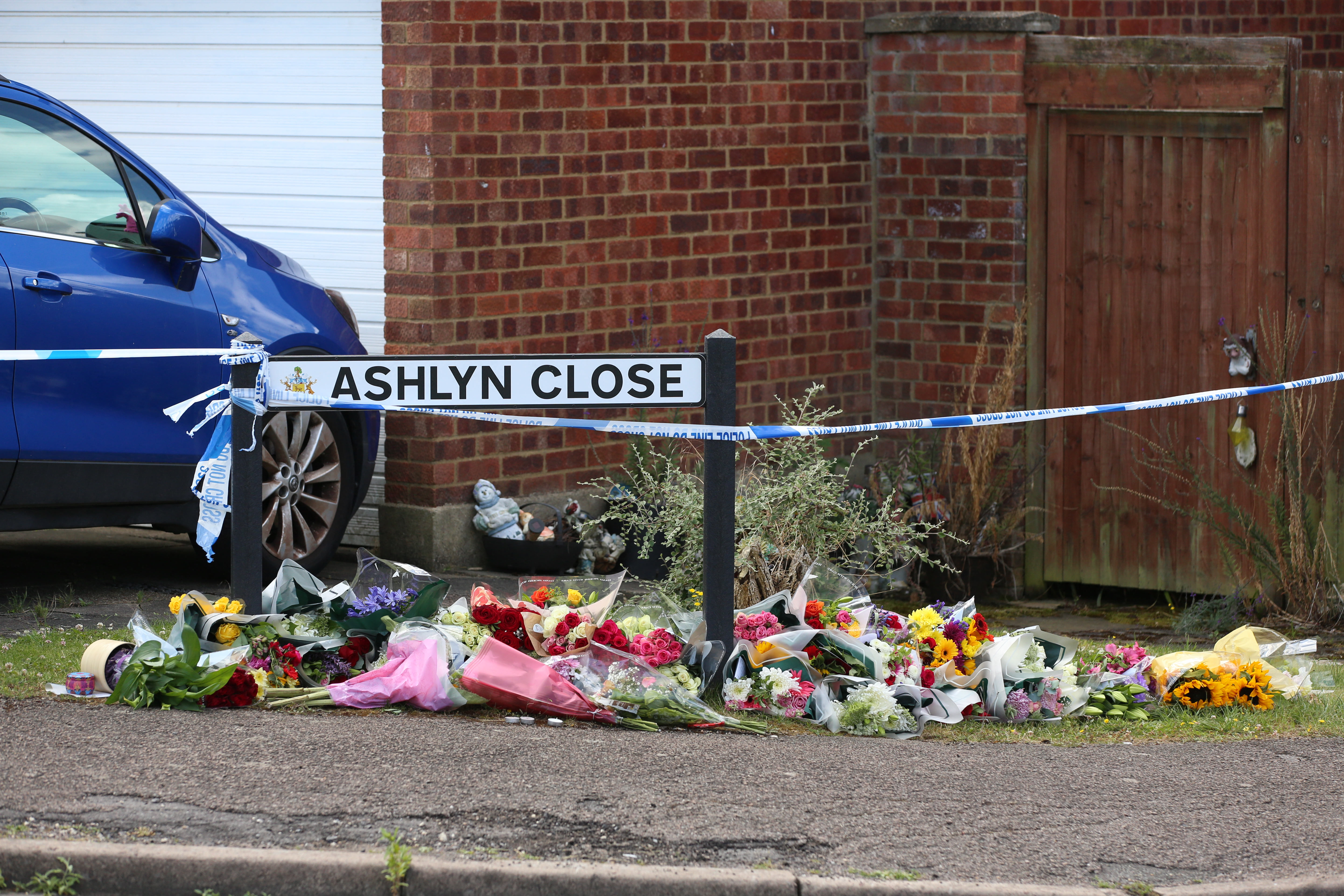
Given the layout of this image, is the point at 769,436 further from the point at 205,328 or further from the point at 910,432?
the point at 910,432

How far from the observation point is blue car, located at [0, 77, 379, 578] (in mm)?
6887

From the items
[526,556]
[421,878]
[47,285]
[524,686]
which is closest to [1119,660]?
[524,686]

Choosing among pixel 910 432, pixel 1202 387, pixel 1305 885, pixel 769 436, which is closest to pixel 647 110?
pixel 910 432

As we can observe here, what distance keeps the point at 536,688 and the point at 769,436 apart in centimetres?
103

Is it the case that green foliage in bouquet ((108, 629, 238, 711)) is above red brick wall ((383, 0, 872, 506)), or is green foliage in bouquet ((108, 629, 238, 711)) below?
below

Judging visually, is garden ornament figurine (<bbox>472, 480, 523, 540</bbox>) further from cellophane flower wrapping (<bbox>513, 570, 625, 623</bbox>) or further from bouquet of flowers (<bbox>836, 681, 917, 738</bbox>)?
bouquet of flowers (<bbox>836, 681, 917, 738</bbox>)

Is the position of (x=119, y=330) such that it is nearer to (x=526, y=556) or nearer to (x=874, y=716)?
(x=526, y=556)

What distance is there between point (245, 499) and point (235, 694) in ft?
2.06

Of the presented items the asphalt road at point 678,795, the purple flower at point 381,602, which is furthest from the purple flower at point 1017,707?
the purple flower at point 381,602

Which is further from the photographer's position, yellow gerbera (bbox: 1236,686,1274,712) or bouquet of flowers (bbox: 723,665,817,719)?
yellow gerbera (bbox: 1236,686,1274,712)

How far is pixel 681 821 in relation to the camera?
15.1 ft

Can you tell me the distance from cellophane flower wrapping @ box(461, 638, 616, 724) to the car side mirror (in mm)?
2517

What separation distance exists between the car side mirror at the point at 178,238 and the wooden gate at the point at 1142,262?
4.26 meters

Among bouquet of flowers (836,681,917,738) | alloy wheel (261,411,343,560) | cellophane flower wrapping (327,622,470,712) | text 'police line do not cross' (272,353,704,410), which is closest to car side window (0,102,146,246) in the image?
alloy wheel (261,411,343,560)
